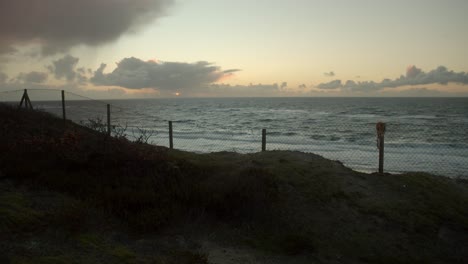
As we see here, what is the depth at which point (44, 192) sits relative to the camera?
6957 millimetres

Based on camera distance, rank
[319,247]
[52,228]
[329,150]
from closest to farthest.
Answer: [52,228] < [319,247] < [329,150]

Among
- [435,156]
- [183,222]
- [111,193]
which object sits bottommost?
[435,156]

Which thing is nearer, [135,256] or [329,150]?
[135,256]

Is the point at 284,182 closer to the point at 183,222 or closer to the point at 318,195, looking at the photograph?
the point at 318,195

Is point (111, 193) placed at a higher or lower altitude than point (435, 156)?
higher

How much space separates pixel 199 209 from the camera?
670 cm

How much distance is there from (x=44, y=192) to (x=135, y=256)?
2.92 meters

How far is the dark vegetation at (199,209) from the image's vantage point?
218 inches

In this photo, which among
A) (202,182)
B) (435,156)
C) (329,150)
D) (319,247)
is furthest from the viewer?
(329,150)

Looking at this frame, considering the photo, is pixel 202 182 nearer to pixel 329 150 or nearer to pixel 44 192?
pixel 44 192

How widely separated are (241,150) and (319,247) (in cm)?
1622

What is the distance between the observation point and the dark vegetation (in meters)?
5.53

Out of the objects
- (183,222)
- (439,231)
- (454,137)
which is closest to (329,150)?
(454,137)

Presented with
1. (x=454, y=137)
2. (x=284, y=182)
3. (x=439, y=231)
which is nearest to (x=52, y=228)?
(x=284, y=182)
